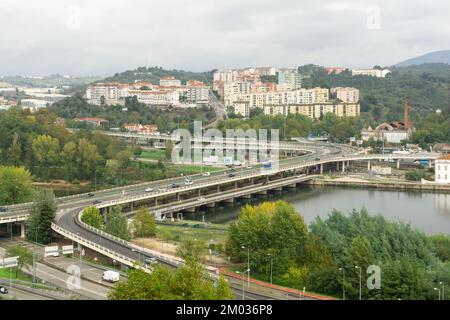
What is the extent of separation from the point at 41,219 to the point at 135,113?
1885 cm

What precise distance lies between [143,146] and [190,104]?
8245mm

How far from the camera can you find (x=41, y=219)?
867cm

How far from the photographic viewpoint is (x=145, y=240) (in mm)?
8695

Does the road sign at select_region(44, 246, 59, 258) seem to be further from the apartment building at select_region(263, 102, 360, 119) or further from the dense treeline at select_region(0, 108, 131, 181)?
the apartment building at select_region(263, 102, 360, 119)

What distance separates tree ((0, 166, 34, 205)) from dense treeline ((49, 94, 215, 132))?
13.2 meters

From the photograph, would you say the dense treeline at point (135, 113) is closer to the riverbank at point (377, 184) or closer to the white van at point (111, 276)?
the riverbank at point (377, 184)

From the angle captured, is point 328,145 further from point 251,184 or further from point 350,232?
point 350,232

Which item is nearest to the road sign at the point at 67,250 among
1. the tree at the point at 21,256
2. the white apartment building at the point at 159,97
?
the tree at the point at 21,256

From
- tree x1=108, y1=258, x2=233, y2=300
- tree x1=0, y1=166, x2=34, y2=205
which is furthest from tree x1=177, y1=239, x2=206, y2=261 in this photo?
tree x1=0, y1=166, x2=34, y2=205

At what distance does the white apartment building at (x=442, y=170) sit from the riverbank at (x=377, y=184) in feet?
0.96

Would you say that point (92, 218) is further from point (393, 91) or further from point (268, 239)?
point (393, 91)

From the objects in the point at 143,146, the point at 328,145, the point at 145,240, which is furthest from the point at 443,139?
the point at 145,240

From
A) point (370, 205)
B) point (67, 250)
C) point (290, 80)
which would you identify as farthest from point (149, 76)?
point (67, 250)
